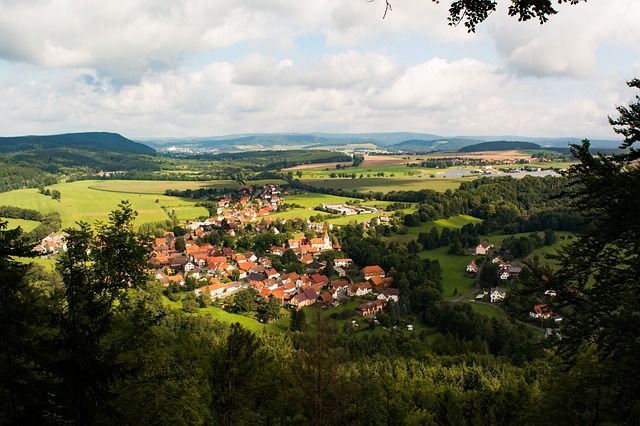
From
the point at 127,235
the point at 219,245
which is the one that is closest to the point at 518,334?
the point at 127,235

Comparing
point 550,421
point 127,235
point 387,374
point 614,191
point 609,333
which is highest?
point 614,191

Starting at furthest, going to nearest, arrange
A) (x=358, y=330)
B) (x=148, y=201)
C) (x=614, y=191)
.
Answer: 1. (x=148, y=201)
2. (x=358, y=330)
3. (x=614, y=191)

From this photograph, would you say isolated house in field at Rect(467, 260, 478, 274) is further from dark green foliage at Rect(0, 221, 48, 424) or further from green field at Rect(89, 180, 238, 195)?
green field at Rect(89, 180, 238, 195)

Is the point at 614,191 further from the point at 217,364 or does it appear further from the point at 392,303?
the point at 392,303

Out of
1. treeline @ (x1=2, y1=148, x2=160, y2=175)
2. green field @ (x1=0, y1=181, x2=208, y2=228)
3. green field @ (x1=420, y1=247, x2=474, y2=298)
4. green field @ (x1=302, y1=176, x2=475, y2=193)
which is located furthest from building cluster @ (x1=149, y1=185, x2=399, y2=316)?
treeline @ (x1=2, y1=148, x2=160, y2=175)

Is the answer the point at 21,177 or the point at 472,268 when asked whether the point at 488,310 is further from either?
the point at 21,177

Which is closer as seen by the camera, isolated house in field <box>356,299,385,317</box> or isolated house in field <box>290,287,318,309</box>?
isolated house in field <box>356,299,385,317</box>

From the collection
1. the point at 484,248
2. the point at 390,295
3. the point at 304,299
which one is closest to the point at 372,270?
the point at 390,295

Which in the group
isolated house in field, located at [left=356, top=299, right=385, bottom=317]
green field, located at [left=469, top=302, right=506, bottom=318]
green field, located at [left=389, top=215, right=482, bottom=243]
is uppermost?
green field, located at [left=389, top=215, right=482, bottom=243]
